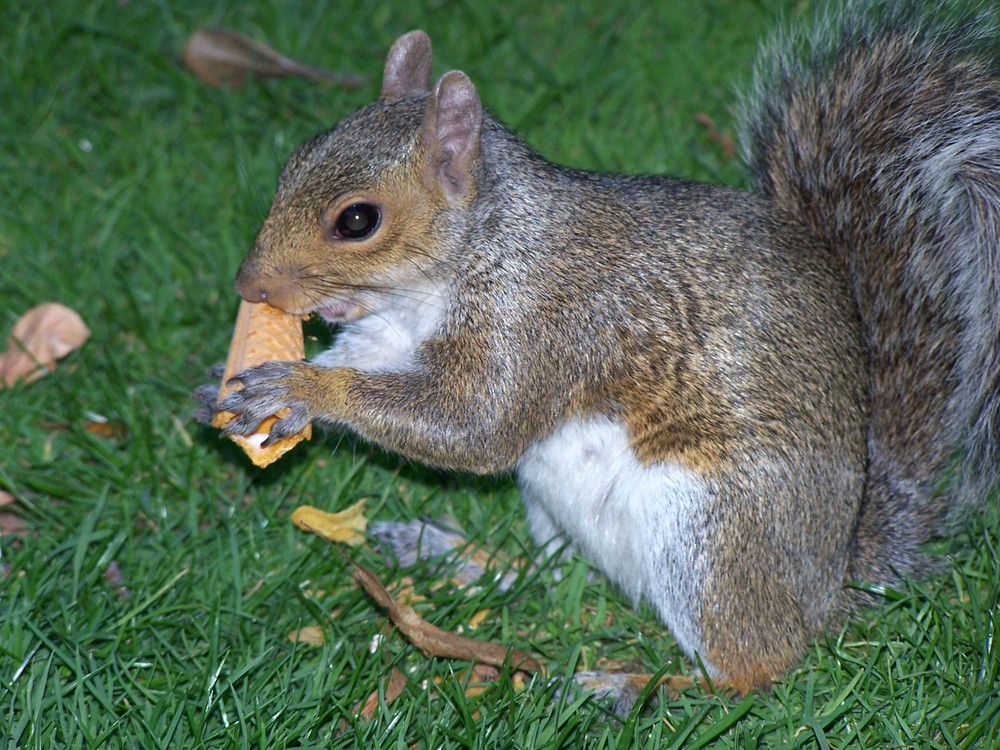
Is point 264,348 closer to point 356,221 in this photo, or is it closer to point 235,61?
point 356,221

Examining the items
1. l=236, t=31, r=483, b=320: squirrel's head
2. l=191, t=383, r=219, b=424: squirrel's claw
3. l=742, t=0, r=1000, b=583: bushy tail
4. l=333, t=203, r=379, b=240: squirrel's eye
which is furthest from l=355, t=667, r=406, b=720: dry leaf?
l=742, t=0, r=1000, b=583: bushy tail

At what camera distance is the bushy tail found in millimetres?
2383

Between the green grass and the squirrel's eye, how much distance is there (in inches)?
29.4

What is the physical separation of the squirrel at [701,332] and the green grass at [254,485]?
6.9 inches

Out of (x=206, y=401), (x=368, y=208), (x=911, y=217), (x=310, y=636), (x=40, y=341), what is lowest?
(x=310, y=636)

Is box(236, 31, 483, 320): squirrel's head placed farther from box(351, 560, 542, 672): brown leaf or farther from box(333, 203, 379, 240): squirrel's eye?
box(351, 560, 542, 672): brown leaf

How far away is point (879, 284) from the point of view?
255 cm

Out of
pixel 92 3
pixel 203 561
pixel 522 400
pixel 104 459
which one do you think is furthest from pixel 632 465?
pixel 92 3

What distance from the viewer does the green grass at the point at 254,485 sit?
236cm

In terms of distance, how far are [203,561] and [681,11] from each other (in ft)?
8.73

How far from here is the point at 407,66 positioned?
274 cm

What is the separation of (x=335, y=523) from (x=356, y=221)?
78 cm

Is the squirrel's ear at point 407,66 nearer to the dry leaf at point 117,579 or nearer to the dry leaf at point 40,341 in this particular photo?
the dry leaf at point 40,341

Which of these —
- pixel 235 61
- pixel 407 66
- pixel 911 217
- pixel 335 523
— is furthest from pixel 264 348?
pixel 235 61
